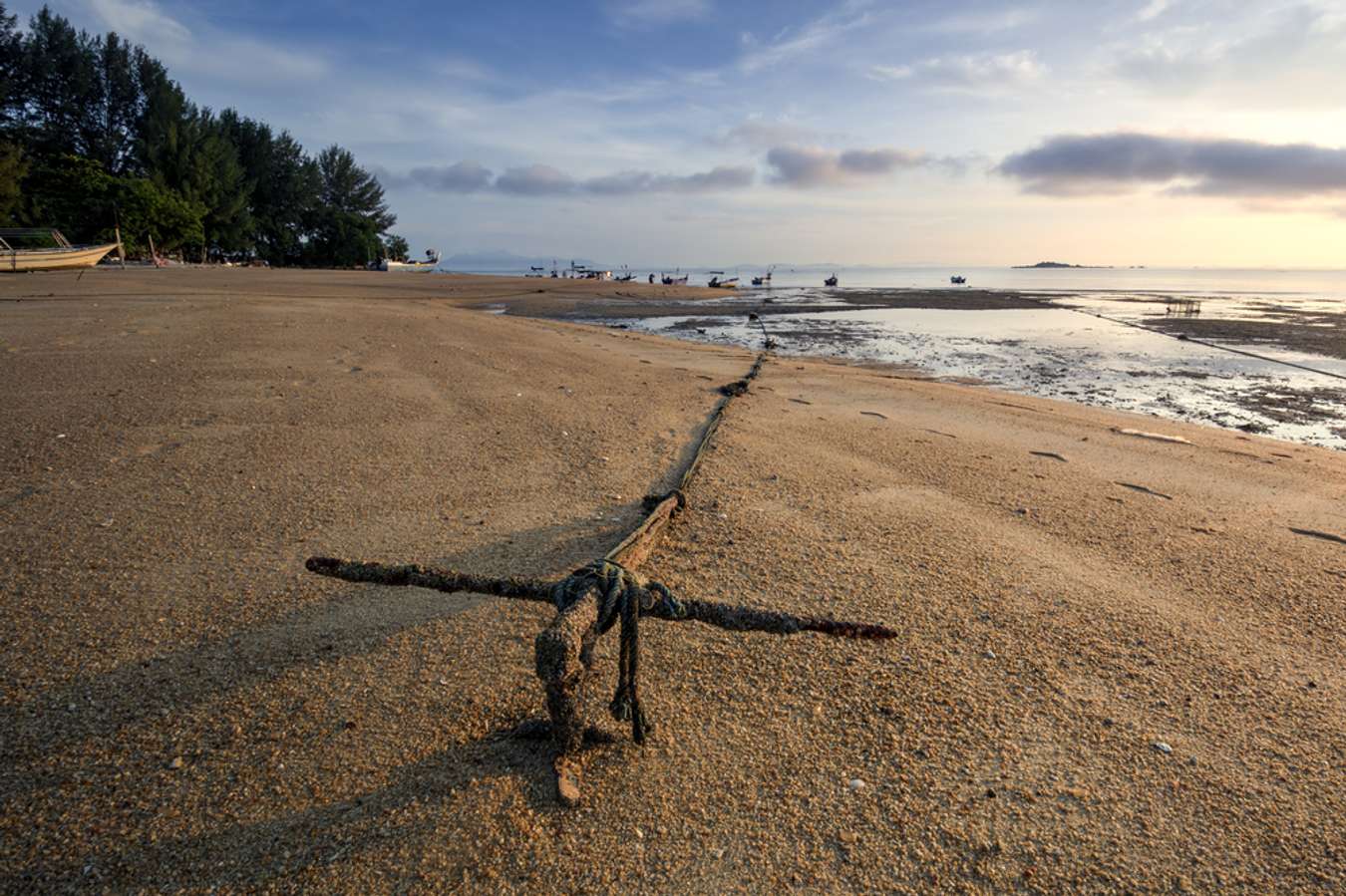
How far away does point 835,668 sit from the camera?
2.55 m

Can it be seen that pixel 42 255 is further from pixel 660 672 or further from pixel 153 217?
pixel 660 672

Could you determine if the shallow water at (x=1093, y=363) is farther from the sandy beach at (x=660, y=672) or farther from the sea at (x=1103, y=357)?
the sandy beach at (x=660, y=672)

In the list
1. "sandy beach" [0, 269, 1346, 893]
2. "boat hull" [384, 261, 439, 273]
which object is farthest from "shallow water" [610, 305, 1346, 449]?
"boat hull" [384, 261, 439, 273]

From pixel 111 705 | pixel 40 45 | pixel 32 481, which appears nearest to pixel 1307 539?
pixel 111 705

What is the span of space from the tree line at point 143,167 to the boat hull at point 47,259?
12734mm

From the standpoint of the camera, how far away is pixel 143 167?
47.0 metres

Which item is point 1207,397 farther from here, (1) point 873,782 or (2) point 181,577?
(2) point 181,577

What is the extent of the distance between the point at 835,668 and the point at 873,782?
55 cm

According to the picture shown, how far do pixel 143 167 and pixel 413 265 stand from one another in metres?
22.7

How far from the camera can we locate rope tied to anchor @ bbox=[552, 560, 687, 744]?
199 cm

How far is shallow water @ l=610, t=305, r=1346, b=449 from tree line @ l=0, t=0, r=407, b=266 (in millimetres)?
37817

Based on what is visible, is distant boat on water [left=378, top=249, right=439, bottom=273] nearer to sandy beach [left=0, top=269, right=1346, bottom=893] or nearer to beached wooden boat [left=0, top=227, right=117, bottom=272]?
beached wooden boat [left=0, top=227, right=117, bottom=272]

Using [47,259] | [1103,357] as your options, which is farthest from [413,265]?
[1103,357]

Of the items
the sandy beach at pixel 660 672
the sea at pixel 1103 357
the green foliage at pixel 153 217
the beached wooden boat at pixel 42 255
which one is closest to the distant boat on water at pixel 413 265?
the green foliage at pixel 153 217
